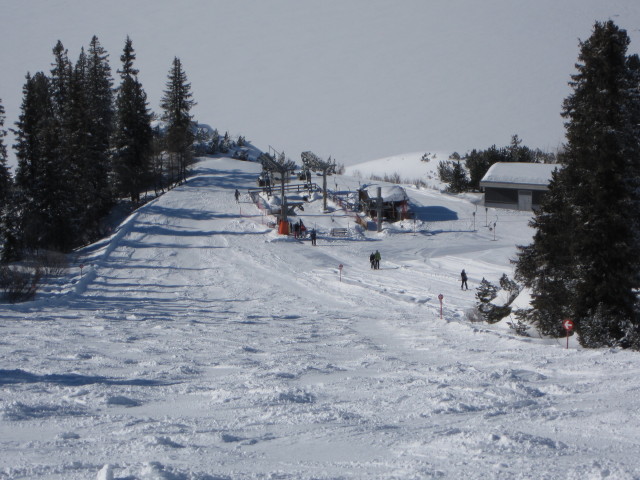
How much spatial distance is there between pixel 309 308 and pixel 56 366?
13.5 metres

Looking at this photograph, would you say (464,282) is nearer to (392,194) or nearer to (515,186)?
(392,194)

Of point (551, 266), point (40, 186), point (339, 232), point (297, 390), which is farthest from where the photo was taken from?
point (339, 232)

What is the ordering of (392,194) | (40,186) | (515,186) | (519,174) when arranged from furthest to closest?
(519,174) → (515,186) → (392,194) → (40,186)

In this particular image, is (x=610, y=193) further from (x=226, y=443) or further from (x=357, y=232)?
(x=357, y=232)

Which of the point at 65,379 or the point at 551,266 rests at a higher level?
the point at 551,266

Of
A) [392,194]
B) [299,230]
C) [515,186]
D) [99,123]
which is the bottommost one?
[299,230]

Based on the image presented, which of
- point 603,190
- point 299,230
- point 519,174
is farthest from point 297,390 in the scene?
point 519,174

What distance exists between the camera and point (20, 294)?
82.9 feet

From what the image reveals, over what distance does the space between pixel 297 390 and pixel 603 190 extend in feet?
37.8

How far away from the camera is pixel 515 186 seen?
59.7 m

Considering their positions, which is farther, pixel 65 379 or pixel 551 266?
pixel 551 266

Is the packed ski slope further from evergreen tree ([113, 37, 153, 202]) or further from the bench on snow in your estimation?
evergreen tree ([113, 37, 153, 202])

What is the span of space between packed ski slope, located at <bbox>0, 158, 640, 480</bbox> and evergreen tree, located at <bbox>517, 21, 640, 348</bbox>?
1553 millimetres

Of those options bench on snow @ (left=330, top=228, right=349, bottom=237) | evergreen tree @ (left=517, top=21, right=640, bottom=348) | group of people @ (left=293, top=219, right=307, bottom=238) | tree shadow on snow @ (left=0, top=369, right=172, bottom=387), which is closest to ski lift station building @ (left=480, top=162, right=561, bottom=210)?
bench on snow @ (left=330, top=228, right=349, bottom=237)
